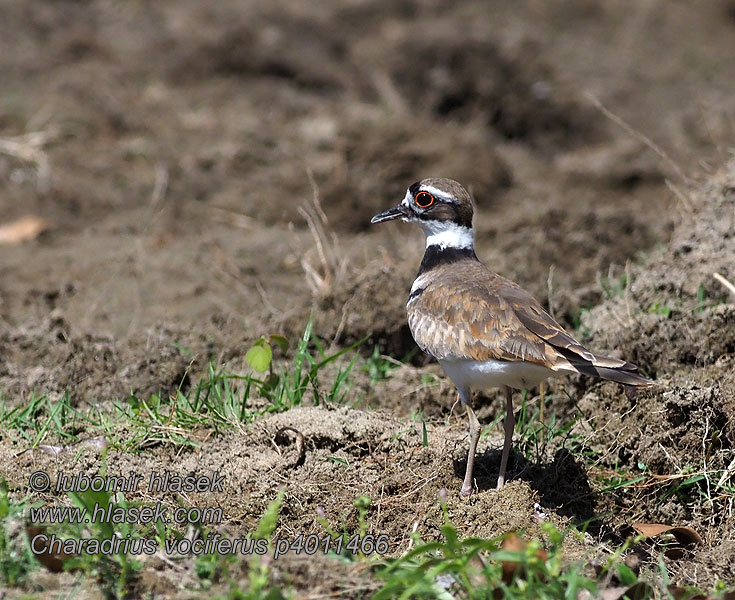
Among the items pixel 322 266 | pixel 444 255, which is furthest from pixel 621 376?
pixel 322 266

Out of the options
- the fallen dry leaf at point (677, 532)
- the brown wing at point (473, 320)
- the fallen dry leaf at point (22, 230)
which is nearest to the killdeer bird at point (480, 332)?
the brown wing at point (473, 320)

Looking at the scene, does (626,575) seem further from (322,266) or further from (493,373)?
(322,266)

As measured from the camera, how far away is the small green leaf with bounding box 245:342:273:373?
496 centimetres

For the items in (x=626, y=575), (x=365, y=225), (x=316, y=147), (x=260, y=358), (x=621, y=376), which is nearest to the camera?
(x=626, y=575)

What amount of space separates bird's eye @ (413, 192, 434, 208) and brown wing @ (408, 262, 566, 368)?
0.47m

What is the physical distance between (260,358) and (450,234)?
4.16 feet

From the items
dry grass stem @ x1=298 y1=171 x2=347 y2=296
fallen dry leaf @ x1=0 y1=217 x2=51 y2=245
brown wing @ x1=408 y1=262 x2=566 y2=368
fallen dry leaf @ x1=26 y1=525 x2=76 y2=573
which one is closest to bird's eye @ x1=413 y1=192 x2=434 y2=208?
brown wing @ x1=408 y1=262 x2=566 y2=368

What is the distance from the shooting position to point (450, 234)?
5305 millimetres

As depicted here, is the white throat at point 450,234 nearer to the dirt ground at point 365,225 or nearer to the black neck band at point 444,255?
the black neck band at point 444,255

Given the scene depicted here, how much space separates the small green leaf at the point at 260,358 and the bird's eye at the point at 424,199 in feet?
3.95

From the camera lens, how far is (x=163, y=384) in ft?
18.1

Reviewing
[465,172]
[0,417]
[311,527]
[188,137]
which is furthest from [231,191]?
[311,527]

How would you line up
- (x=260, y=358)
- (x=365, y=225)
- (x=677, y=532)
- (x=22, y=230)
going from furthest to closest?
(x=365, y=225) → (x=22, y=230) → (x=260, y=358) → (x=677, y=532)

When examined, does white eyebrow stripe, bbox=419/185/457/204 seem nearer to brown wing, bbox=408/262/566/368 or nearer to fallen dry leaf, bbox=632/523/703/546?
brown wing, bbox=408/262/566/368
